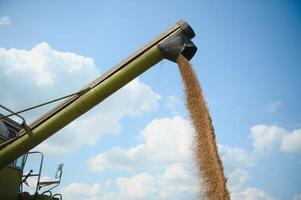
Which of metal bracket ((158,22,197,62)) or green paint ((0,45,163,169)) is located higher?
metal bracket ((158,22,197,62))

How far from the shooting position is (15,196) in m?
6.76

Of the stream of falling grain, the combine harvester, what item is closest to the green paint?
the combine harvester

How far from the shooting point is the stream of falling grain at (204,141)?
4.32 metres

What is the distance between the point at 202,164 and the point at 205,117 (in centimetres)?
73

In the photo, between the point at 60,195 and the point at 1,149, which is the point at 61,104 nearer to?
the point at 1,149

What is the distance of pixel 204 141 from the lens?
4.70m

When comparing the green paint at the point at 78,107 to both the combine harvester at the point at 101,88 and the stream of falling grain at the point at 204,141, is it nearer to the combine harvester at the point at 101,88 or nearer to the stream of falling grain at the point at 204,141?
the combine harvester at the point at 101,88

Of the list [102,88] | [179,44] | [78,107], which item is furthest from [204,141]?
[78,107]

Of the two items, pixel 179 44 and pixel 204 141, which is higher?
pixel 179 44

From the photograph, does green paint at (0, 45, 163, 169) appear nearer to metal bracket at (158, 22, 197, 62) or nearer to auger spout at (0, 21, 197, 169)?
auger spout at (0, 21, 197, 169)

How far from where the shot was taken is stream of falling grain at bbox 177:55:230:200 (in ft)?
14.2

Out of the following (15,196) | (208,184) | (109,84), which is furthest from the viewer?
(15,196)

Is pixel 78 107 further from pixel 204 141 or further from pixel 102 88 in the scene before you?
pixel 204 141

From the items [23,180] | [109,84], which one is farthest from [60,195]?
[109,84]
